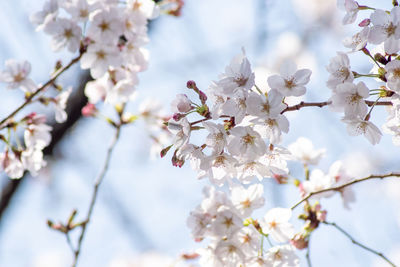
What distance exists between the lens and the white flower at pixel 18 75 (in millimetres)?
1845

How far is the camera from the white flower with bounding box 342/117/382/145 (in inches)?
48.5

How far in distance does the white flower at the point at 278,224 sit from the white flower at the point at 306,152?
0.46 metres

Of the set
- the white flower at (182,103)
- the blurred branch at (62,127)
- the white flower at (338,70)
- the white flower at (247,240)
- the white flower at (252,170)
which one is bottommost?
the white flower at (247,240)

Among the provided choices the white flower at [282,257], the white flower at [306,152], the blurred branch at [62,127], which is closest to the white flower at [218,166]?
the white flower at [282,257]

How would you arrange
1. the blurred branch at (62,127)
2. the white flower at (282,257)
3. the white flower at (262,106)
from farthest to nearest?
the blurred branch at (62,127)
the white flower at (282,257)
the white flower at (262,106)

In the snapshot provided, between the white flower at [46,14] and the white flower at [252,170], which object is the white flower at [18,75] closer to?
the white flower at [46,14]

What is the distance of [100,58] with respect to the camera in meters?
1.76

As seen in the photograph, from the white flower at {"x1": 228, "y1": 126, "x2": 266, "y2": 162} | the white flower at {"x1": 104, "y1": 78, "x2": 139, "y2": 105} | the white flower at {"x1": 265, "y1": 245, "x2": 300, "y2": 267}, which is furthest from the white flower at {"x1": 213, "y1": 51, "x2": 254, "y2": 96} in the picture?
the white flower at {"x1": 104, "y1": 78, "x2": 139, "y2": 105}

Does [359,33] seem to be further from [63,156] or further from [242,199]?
[63,156]

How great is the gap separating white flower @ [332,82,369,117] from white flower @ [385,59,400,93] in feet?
0.19

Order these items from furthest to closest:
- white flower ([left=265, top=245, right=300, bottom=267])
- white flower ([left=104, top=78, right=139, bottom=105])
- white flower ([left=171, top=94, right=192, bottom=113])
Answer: white flower ([left=104, top=78, right=139, bottom=105]) < white flower ([left=265, top=245, right=300, bottom=267]) < white flower ([left=171, top=94, right=192, bottom=113])

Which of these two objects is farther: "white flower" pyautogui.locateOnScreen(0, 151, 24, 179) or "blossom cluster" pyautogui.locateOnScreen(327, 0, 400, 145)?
"white flower" pyautogui.locateOnScreen(0, 151, 24, 179)

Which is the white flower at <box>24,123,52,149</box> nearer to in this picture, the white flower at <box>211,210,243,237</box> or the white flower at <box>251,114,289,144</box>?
the white flower at <box>211,210,243,237</box>

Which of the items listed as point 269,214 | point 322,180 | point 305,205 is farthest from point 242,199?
point 322,180
